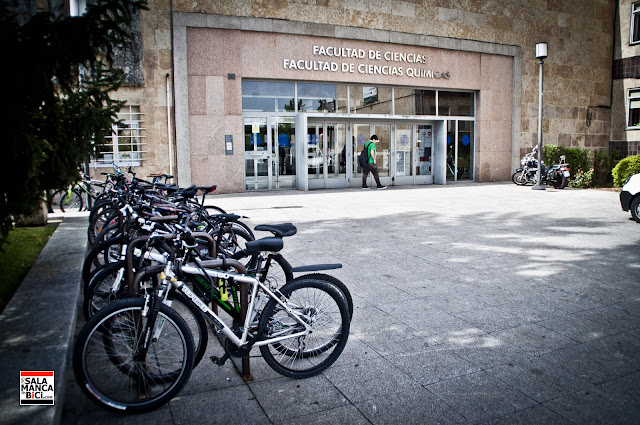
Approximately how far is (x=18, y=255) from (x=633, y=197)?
9998mm

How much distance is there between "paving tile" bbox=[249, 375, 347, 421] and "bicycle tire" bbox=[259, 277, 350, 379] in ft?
0.29

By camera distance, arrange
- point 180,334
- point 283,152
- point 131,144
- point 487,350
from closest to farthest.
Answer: point 180,334 < point 487,350 < point 131,144 < point 283,152

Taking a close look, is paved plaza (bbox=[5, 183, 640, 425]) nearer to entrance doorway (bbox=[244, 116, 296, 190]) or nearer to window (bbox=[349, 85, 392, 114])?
entrance doorway (bbox=[244, 116, 296, 190])

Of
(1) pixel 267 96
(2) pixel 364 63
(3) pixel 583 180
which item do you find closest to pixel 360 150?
(2) pixel 364 63

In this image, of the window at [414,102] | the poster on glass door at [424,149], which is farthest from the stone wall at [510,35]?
the poster on glass door at [424,149]

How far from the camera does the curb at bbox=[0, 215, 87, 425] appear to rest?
2.38 metres

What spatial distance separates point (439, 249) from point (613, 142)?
65.2ft

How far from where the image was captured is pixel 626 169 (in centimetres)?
1590

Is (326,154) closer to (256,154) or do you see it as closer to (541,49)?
(256,154)

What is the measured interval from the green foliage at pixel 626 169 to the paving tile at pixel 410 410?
51.4 feet

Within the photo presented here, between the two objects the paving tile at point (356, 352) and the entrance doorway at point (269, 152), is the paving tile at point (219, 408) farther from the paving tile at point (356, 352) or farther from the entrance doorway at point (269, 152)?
the entrance doorway at point (269, 152)

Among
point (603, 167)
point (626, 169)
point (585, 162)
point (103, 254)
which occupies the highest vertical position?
point (585, 162)

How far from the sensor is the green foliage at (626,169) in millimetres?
15672

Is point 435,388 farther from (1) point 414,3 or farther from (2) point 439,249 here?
(1) point 414,3
